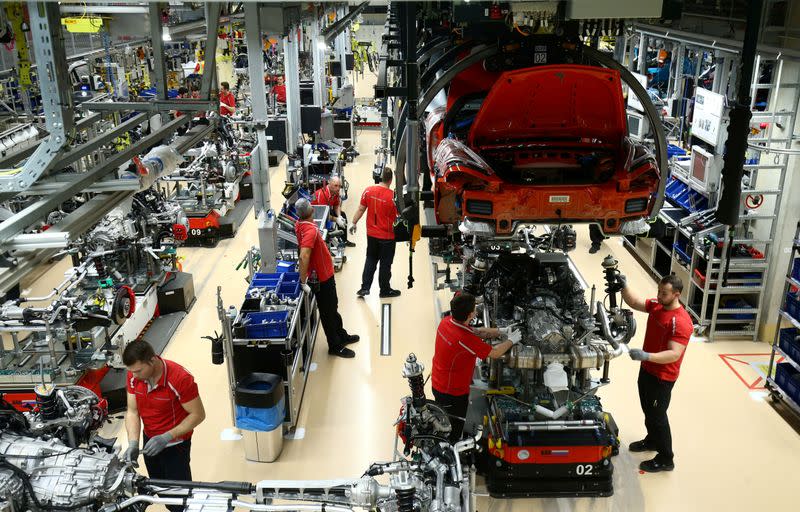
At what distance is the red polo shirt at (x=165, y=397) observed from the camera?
4457 mm

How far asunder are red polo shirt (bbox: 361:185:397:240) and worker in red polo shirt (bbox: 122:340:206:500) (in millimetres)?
4294

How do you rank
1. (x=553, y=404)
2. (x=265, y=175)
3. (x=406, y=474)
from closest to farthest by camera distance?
(x=406, y=474) → (x=553, y=404) → (x=265, y=175)

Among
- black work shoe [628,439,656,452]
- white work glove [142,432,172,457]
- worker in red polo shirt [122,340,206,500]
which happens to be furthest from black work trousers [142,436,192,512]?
black work shoe [628,439,656,452]

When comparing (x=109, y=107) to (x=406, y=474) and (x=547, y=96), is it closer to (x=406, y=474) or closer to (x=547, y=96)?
(x=547, y=96)

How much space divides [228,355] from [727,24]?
7.08 meters

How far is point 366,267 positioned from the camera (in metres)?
8.91

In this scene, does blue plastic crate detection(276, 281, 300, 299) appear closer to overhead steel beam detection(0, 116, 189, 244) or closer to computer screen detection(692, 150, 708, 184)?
overhead steel beam detection(0, 116, 189, 244)

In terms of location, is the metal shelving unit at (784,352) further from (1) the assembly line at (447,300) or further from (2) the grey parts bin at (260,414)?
(2) the grey parts bin at (260,414)

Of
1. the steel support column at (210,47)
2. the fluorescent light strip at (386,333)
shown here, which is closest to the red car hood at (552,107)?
the fluorescent light strip at (386,333)

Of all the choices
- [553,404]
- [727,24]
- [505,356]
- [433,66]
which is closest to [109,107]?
[433,66]

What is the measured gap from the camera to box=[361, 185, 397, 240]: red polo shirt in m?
8.43

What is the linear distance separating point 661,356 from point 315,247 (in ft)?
11.6

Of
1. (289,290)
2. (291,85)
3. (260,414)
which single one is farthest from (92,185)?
(291,85)

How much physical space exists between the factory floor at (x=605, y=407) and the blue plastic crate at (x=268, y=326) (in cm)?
101
